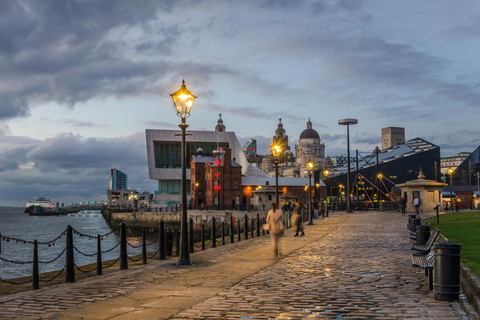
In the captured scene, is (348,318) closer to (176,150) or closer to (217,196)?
(217,196)

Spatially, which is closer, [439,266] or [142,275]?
[439,266]

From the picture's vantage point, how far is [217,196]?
86750 mm

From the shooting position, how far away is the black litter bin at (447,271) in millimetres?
7734

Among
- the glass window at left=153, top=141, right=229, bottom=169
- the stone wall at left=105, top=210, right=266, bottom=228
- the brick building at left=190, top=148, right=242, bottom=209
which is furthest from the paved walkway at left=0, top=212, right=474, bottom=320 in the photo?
the glass window at left=153, top=141, right=229, bottom=169

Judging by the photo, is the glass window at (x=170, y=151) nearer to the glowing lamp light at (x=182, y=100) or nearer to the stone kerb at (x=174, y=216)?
the stone kerb at (x=174, y=216)

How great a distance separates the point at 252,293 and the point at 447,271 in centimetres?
340

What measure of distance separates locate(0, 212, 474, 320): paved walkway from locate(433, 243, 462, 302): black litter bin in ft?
0.71

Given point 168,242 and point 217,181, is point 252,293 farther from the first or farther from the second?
point 217,181

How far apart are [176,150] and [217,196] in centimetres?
2663

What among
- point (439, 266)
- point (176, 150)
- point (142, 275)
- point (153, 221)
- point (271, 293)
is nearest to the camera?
point (439, 266)

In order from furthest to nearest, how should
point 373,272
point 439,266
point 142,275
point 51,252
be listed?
point 51,252
point 142,275
point 373,272
point 439,266

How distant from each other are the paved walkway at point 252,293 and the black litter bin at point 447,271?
0.22 meters

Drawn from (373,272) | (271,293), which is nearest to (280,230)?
(373,272)

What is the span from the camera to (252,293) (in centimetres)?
905
